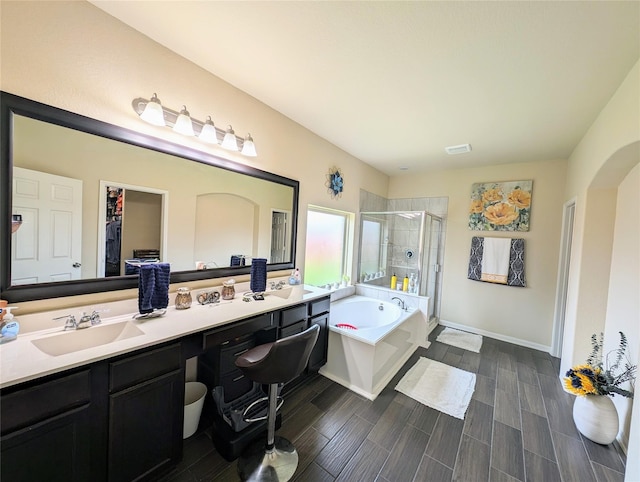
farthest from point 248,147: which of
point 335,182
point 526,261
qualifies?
point 526,261

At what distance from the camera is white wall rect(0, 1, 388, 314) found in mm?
1211

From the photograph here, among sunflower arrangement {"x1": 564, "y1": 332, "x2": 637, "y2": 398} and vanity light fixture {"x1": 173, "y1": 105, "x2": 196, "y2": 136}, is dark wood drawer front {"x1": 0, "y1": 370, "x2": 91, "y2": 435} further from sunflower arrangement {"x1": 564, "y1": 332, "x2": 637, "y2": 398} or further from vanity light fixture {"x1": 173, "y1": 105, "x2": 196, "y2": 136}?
sunflower arrangement {"x1": 564, "y1": 332, "x2": 637, "y2": 398}

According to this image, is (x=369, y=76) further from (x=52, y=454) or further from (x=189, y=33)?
(x=52, y=454)

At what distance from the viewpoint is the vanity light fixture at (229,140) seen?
201 centimetres

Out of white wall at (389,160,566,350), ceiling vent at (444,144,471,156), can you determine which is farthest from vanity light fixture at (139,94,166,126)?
white wall at (389,160,566,350)

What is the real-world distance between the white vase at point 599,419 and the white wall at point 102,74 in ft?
10.8

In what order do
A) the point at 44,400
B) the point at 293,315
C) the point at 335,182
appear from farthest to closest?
the point at 335,182
the point at 293,315
the point at 44,400

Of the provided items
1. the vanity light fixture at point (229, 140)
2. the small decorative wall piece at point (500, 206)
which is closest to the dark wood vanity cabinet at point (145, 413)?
the vanity light fixture at point (229, 140)

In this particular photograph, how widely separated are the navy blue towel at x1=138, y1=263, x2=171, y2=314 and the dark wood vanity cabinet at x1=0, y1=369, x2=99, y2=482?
50 cm

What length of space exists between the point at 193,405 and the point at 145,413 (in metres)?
0.52

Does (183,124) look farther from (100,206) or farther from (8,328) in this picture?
(8,328)

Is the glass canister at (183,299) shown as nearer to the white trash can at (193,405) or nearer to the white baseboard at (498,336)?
the white trash can at (193,405)

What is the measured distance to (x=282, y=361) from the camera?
1.33 metres

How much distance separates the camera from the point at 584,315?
2.33 meters
